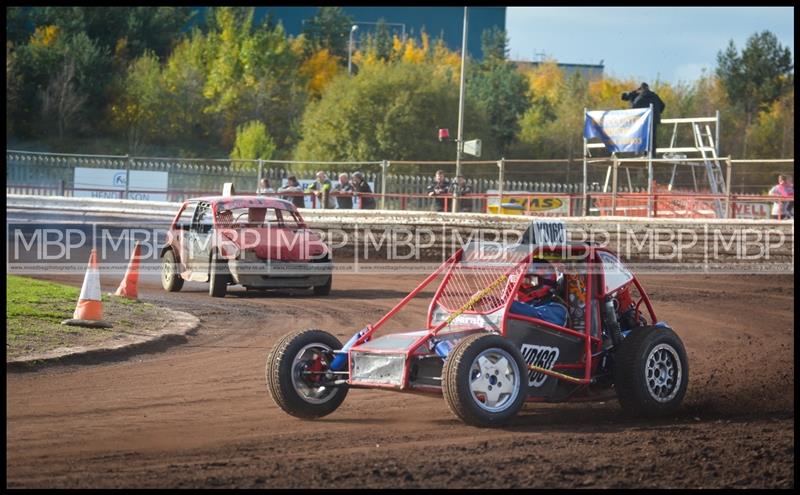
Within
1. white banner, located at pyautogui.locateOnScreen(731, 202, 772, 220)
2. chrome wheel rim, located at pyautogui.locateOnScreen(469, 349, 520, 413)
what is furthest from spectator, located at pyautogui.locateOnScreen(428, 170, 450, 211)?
chrome wheel rim, located at pyautogui.locateOnScreen(469, 349, 520, 413)

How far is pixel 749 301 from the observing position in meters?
15.6

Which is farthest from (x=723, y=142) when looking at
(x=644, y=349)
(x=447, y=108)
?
(x=644, y=349)

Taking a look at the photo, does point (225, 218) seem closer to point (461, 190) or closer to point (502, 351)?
point (461, 190)

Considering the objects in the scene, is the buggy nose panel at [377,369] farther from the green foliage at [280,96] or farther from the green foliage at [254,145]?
the green foliage at [254,145]

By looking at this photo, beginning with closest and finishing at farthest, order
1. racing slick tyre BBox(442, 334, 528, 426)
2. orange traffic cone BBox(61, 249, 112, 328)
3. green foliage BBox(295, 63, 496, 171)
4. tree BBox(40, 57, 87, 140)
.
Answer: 1. racing slick tyre BBox(442, 334, 528, 426)
2. orange traffic cone BBox(61, 249, 112, 328)
3. green foliage BBox(295, 63, 496, 171)
4. tree BBox(40, 57, 87, 140)

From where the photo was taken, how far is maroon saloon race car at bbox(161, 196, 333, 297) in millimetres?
15234

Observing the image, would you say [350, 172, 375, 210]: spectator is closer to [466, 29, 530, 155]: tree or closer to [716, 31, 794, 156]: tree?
[466, 29, 530, 155]: tree

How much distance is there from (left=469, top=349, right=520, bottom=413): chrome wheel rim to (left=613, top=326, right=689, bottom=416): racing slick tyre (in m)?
0.96

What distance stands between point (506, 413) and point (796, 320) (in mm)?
7375

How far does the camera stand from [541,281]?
7930 mm

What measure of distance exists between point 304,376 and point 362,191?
54.3 ft

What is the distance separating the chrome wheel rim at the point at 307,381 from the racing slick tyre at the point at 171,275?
345 inches

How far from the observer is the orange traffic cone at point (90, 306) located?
37.2ft

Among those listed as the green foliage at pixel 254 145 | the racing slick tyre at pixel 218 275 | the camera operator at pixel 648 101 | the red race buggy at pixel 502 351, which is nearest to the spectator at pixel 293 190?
the camera operator at pixel 648 101
